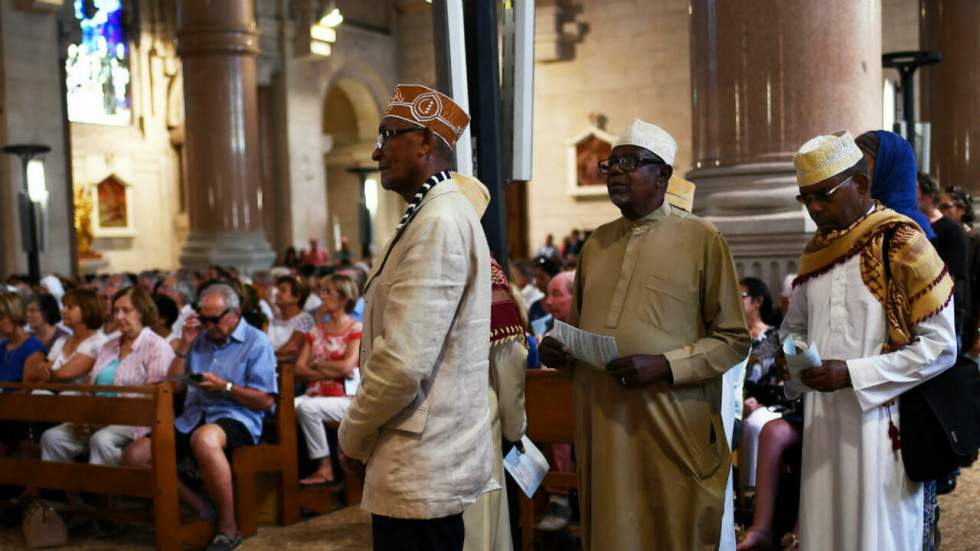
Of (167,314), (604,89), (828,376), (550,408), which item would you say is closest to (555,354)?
(828,376)

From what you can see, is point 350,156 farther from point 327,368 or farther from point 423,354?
point 423,354

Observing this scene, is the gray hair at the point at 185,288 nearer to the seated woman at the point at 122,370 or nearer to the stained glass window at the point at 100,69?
the seated woman at the point at 122,370

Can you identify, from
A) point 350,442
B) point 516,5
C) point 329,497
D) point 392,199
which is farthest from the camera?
point 392,199

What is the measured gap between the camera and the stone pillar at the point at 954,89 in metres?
11.0

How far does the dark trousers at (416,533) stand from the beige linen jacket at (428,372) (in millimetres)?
59

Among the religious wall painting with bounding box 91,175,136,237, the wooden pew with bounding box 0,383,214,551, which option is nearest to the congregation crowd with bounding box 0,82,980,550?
the wooden pew with bounding box 0,383,214,551

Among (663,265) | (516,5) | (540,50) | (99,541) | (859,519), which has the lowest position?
(99,541)

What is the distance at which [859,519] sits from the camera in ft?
12.3

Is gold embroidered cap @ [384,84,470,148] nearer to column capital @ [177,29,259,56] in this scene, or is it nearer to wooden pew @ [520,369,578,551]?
wooden pew @ [520,369,578,551]

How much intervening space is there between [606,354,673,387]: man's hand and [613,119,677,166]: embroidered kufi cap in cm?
70

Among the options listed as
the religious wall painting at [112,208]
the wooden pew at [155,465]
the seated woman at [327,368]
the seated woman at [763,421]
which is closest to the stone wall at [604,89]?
the religious wall painting at [112,208]

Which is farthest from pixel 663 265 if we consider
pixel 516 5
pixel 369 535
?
pixel 369 535

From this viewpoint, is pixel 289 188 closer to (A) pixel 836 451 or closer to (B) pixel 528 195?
(B) pixel 528 195

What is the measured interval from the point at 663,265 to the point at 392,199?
24127 mm
